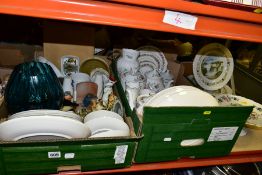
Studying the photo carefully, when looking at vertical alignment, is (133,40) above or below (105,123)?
above

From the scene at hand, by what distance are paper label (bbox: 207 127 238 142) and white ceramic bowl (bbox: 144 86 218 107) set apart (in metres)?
0.09

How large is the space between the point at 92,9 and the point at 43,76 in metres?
0.35

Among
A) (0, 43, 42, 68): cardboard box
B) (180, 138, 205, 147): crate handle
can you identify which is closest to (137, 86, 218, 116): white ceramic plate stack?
(180, 138, 205, 147): crate handle

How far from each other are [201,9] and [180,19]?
0.18 feet

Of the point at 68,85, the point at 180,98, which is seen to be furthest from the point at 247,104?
the point at 68,85

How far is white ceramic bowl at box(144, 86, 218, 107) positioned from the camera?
2.42 feet

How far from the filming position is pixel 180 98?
74 cm

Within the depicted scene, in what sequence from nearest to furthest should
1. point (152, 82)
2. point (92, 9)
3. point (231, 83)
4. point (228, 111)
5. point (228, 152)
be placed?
1. point (92, 9)
2. point (228, 111)
3. point (228, 152)
4. point (152, 82)
5. point (231, 83)

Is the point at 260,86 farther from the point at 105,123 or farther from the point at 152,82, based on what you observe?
the point at 105,123

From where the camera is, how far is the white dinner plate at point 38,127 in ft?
1.96

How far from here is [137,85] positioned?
879 mm

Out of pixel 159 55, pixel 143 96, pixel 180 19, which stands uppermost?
pixel 180 19

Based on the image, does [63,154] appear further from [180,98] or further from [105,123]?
[180,98]

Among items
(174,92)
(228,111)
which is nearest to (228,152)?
(228,111)
